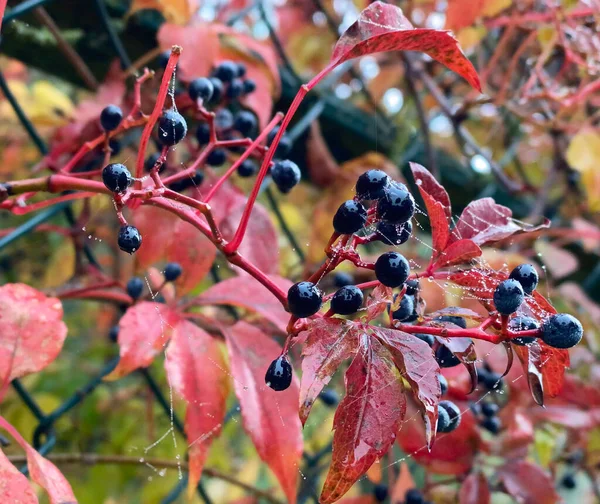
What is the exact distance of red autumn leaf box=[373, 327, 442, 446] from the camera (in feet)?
1.39

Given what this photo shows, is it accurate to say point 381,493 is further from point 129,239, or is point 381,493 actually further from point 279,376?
point 129,239

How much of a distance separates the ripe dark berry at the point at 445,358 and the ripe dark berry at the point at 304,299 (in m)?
0.16

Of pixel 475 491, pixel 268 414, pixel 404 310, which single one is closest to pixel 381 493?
Result: pixel 475 491

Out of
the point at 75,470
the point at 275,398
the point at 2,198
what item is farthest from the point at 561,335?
the point at 75,470

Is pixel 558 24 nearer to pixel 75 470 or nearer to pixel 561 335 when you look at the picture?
pixel 561 335

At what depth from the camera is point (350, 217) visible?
18.3 inches

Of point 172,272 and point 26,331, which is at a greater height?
point 26,331

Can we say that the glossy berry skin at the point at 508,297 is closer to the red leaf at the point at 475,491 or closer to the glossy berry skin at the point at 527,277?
the glossy berry skin at the point at 527,277

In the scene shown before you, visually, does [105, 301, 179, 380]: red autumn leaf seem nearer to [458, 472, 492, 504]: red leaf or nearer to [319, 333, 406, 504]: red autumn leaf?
[319, 333, 406, 504]: red autumn leaf

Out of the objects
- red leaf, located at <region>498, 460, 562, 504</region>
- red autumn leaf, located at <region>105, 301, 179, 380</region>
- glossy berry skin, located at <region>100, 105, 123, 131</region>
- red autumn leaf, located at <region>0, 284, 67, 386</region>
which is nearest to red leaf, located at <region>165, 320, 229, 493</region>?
red autumn leaf, located at <region>105, 301, 179, 380</region>

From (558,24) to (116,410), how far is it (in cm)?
126

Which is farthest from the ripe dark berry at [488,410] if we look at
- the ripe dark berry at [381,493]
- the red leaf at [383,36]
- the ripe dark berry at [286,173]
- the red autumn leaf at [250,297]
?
the red leaf at [383,36]

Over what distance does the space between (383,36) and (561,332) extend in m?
0.26

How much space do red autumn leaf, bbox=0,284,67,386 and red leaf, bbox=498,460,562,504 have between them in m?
0.69
